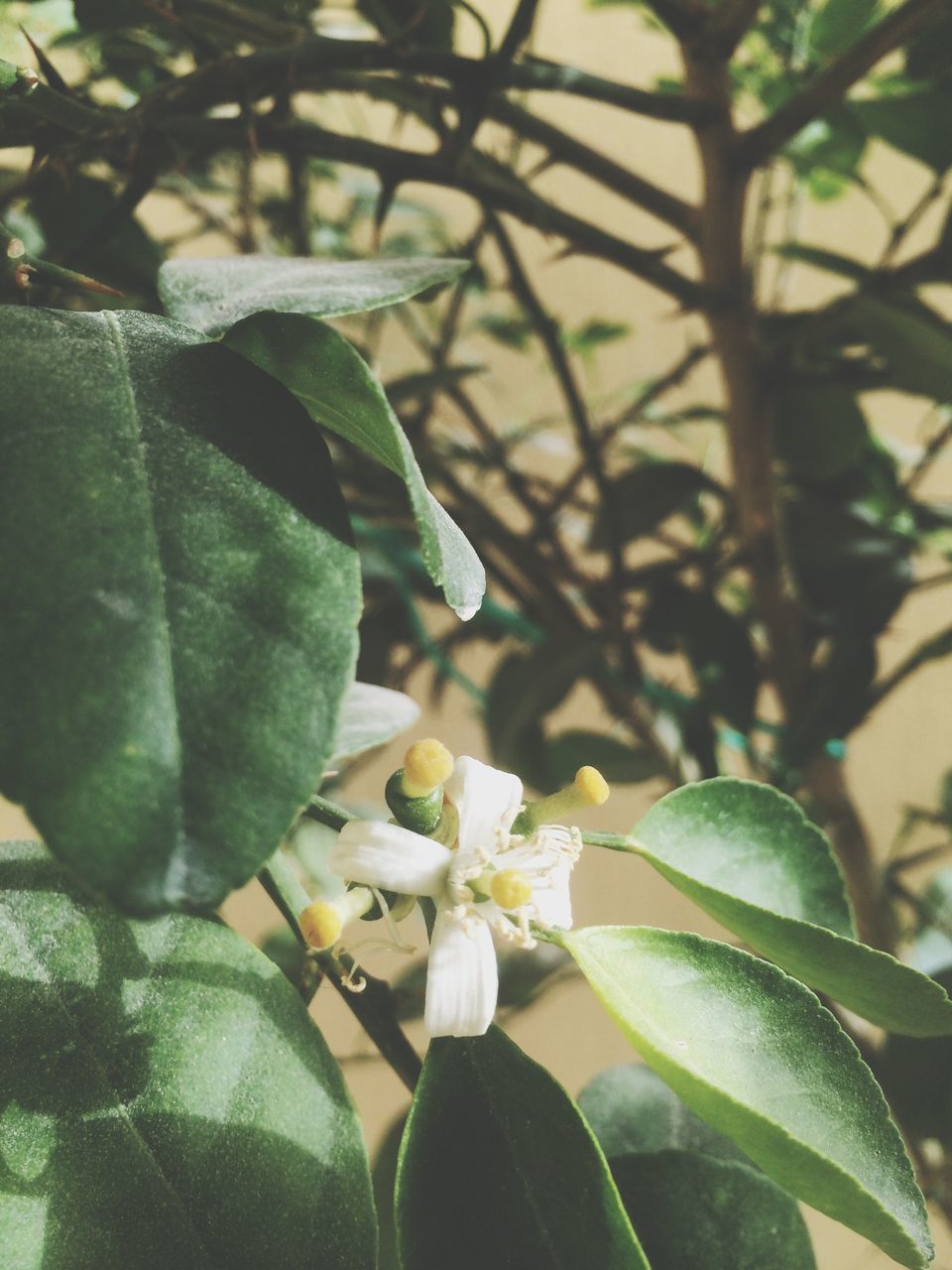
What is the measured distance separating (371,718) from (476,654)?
0.78 m

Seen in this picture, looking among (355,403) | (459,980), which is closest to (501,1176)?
(459,980)

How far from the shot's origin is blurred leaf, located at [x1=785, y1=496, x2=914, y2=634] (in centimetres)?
57

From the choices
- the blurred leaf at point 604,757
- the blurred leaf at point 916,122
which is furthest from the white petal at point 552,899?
the blurred leaf at point 916,122

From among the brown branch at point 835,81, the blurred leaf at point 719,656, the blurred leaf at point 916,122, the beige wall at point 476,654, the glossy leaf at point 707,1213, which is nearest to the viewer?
the glossy leaf at point 707,1213

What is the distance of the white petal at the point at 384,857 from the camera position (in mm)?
196

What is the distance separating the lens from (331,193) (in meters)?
1.11

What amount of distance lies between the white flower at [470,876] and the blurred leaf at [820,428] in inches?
16.1

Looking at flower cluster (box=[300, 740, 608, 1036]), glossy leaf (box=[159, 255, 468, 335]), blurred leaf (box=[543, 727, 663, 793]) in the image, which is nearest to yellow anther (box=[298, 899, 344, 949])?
flower cluster (box=[300, 740, 608, 1036])

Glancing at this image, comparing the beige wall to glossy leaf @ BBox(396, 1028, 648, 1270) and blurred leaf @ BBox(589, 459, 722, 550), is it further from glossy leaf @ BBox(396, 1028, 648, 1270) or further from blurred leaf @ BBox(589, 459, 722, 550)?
glossy leaf @ BBox(396, 1028, 648, 1270)

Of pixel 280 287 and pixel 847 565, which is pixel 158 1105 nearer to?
pixel 280 287

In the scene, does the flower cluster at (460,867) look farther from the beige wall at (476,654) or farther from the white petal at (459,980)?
the beige wall at (476,654)

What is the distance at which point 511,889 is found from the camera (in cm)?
19

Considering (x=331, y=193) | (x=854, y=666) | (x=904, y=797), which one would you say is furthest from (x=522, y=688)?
(x=331, y=193)

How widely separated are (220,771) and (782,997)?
0.14 meters
